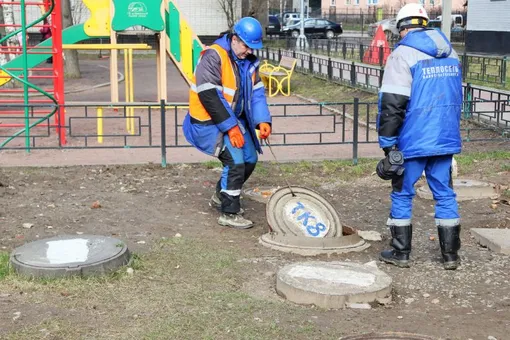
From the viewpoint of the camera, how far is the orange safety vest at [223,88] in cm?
624

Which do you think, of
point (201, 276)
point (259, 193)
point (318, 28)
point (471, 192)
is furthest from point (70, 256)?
point (318, 28)

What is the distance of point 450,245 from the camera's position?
17.5 ft

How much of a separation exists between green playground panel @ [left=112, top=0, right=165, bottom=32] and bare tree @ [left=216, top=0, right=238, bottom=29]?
980 inches

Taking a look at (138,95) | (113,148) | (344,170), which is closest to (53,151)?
(113,148)

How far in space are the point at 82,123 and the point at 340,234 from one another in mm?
8080

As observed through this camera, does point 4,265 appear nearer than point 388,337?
No

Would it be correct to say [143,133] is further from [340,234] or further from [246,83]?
[340,234]

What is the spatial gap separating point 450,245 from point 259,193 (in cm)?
263

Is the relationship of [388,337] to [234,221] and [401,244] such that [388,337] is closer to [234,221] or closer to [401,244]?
[401,244]

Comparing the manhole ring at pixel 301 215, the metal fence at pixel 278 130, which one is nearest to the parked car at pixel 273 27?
the metal fence at pixel 278 130

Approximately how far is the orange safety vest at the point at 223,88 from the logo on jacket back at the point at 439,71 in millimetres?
1804

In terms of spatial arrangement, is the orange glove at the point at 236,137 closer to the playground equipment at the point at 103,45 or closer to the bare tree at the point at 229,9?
the playground equipment at the point at 103,45

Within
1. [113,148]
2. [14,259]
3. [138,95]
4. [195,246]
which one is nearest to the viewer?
[14,259]

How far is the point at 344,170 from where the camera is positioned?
898 cm
